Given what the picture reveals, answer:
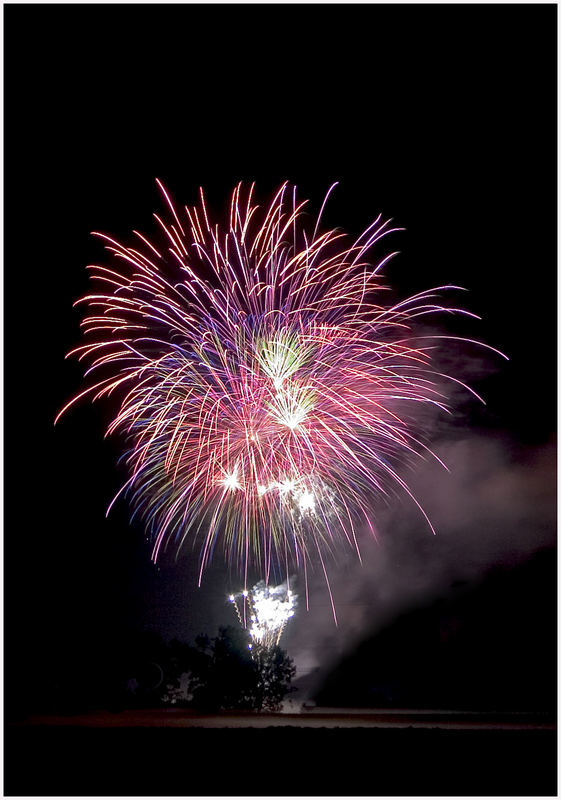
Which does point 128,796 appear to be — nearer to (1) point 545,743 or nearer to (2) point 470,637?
(1) point 545,743

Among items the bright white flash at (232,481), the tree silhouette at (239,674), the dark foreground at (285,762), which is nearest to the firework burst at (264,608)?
the tree silhouette at (239,674)

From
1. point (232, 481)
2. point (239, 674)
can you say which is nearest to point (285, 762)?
point (232, 481)

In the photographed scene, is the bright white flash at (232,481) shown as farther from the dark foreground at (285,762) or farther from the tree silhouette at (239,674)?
the tree silhouette at (239,674)

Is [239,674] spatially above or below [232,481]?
below

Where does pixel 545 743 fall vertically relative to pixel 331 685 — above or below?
above

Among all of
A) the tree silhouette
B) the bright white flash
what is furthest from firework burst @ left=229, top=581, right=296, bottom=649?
the bright white flash

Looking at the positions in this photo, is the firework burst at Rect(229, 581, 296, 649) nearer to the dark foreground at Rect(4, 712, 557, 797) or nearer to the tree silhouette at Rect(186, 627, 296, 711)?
the tree silhouette at Rect(186, 627, 296, 711)

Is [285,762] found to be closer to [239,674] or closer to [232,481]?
[232,481]

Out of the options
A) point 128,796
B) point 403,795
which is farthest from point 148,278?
point 403,795
